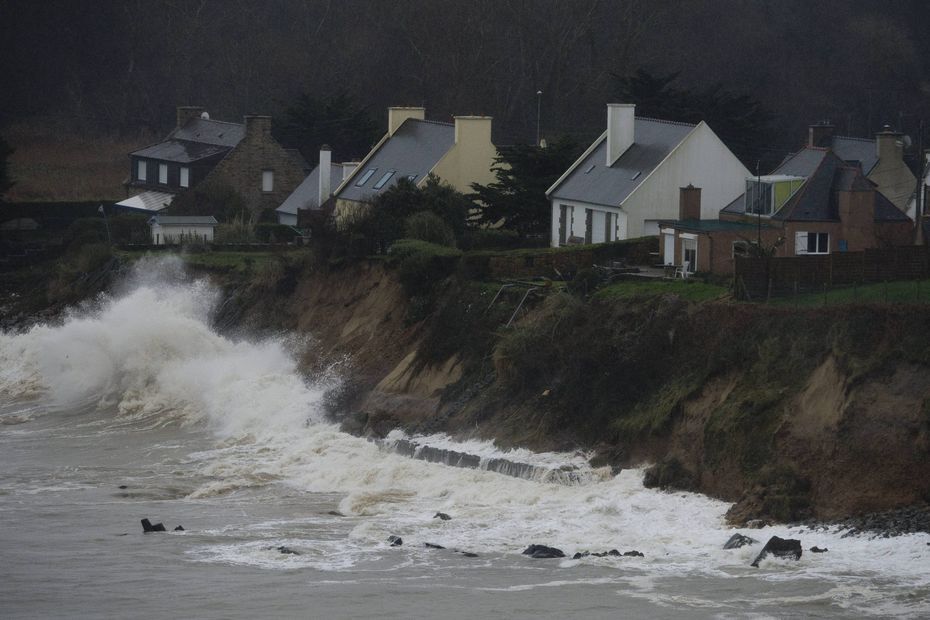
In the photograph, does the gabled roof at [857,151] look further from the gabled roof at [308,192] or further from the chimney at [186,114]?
the chimney at [186,114]

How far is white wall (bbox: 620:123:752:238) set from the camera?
4766 centimetres

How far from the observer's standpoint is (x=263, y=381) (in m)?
44.4

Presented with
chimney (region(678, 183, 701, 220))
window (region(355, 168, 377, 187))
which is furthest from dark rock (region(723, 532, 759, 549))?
window (region(355, 168, 377, 187))

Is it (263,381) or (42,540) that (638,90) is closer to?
(263,381)

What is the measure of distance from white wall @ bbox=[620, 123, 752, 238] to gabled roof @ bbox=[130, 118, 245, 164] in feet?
88.0

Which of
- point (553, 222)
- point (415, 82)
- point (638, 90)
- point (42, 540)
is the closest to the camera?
point (42, 540)

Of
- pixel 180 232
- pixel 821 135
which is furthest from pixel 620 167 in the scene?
pixel 180 232

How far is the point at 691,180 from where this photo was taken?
47.8 m

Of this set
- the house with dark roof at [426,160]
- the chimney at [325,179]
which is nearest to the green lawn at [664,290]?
the house with dark roof at [426,160]

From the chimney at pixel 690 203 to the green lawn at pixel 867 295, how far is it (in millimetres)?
10720

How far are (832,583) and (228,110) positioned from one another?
75.2 meters

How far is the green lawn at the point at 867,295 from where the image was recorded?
33188 mm

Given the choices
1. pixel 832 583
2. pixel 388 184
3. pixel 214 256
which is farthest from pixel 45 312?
pixel 832 583

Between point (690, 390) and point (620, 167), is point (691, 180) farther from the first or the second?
point (690, 390)
